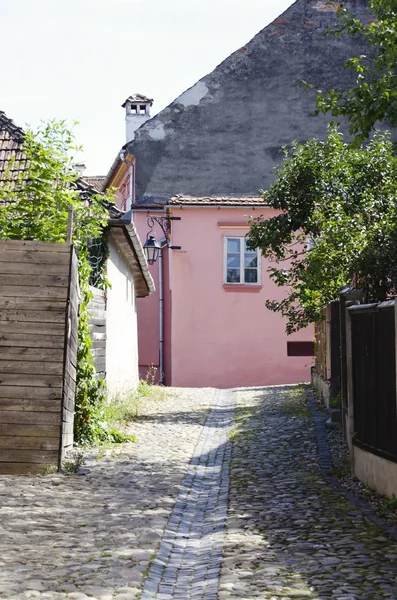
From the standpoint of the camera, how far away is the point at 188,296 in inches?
1080

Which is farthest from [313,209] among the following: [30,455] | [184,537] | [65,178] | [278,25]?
[278,25]

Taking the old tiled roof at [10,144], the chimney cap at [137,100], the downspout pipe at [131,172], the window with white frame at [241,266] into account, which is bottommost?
the window with white frame at [241,266]

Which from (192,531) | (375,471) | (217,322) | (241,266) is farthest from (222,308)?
(192,531)

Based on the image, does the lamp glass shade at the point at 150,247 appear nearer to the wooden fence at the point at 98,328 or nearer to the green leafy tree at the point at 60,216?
the wooden fence at the point at 98,328

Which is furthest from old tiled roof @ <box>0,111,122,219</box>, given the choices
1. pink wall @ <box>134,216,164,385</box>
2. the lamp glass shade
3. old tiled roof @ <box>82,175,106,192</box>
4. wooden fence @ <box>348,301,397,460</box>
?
old tiled roof @ <box>82,175,106,192</box>

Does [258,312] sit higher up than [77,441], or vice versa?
[258,312]

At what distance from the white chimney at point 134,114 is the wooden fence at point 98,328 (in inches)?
787

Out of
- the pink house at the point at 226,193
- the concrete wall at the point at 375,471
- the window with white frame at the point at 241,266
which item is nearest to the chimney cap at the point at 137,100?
the pink house at the point at 226,193

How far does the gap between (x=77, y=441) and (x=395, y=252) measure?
4927 millimetres

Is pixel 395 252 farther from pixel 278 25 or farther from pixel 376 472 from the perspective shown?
pixel 278 25

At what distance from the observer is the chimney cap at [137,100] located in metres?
33.5

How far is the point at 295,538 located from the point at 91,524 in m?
1.57

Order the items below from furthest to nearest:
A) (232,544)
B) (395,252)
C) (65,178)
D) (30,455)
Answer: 1. (395,252)
2. (65,178)
3. (30,455)
4. (232,544)

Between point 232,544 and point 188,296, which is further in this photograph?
point 188,296
